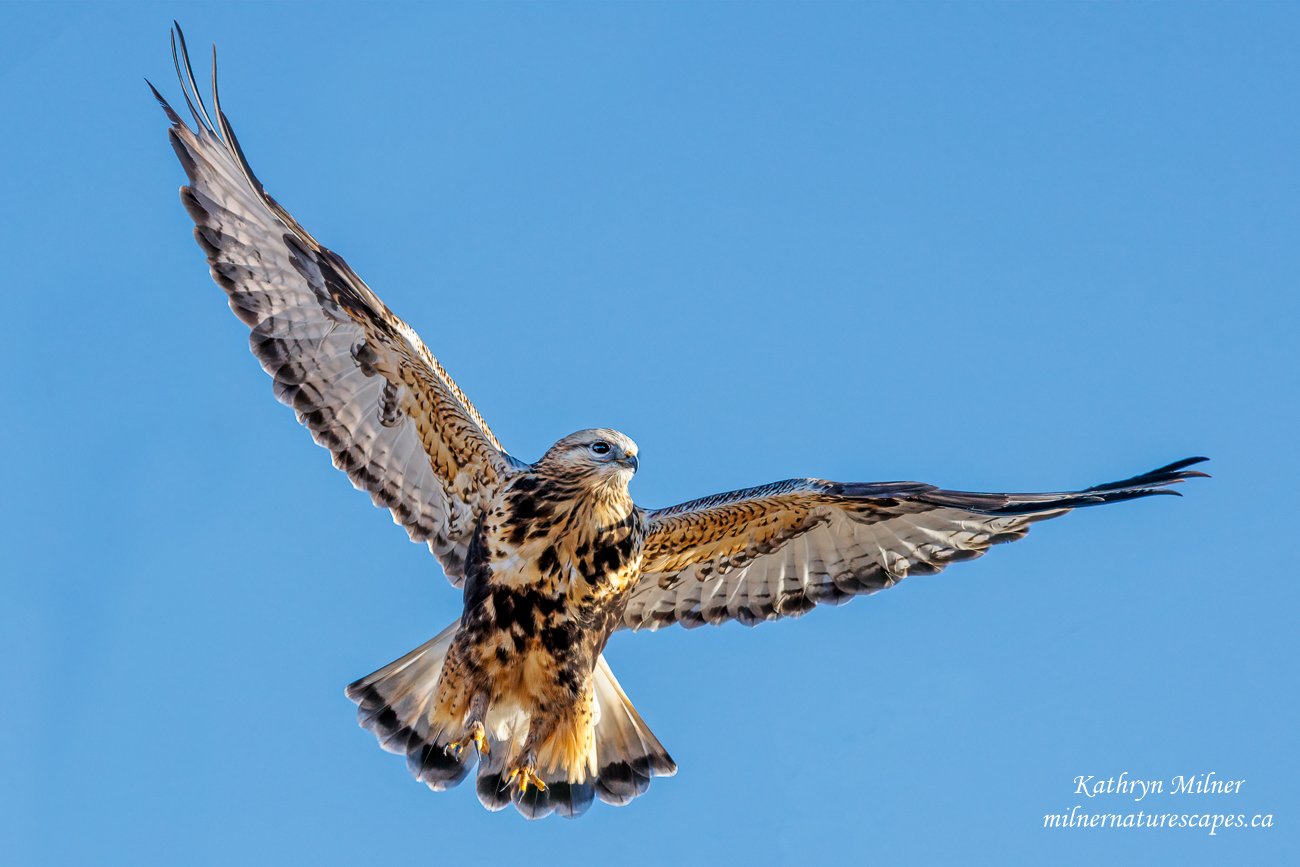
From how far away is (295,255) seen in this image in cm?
935

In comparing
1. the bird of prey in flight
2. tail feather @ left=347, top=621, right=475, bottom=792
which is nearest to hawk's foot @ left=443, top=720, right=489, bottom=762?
the bird of prey in flight

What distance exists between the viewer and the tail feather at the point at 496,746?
9586mm

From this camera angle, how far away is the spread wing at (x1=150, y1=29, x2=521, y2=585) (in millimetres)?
9344

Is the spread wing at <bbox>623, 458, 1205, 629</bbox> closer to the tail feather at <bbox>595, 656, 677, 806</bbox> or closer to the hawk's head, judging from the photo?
the tail feather at <bbox>595, 656, 677, 806</bbox>

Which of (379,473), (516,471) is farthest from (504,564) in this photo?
(379,473)

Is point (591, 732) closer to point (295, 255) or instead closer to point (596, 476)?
point (596, 476)

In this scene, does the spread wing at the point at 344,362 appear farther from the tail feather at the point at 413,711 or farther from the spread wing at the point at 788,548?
the spread wing at the point at 788,548

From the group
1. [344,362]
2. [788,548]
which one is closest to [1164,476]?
[788,548]

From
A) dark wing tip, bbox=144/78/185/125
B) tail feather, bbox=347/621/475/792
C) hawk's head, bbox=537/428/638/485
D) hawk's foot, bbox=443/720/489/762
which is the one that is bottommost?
hawk's foot, bbox=443/720/489/762

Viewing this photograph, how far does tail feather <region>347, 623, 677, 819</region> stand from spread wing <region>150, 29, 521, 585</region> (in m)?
0.85

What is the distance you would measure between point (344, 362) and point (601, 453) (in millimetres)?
2097

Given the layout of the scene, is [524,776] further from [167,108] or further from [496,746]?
[167,108]

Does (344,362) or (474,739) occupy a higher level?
(344,362)

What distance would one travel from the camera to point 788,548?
9.95m
